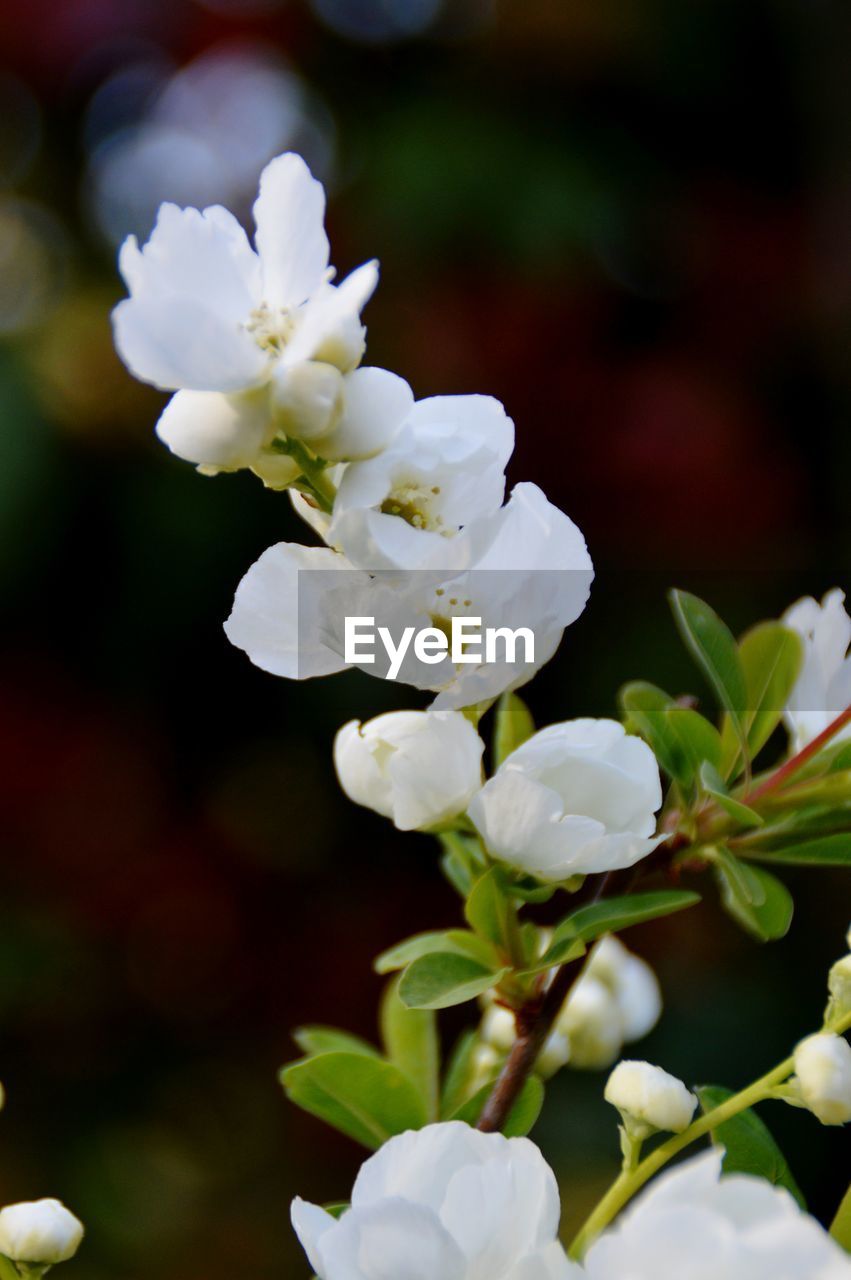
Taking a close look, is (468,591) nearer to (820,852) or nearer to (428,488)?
(428,488)

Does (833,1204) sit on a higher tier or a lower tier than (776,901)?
lower

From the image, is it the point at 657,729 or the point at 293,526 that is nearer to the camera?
the point at 657,729

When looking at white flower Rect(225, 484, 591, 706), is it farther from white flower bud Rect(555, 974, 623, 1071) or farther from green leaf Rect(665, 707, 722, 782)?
white flower bud Rect(555, 974, 623, 1071)

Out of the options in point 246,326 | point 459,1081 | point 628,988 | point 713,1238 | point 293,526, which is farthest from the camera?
point 293,526

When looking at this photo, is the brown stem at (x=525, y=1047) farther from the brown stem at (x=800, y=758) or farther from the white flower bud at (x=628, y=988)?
the white flower bud at (x=628, y=988)

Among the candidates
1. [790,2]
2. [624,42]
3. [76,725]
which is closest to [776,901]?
[76,725]

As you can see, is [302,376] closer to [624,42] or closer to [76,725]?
[76,725]

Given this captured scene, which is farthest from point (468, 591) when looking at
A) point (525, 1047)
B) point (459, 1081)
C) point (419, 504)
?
point (459, 1081)
